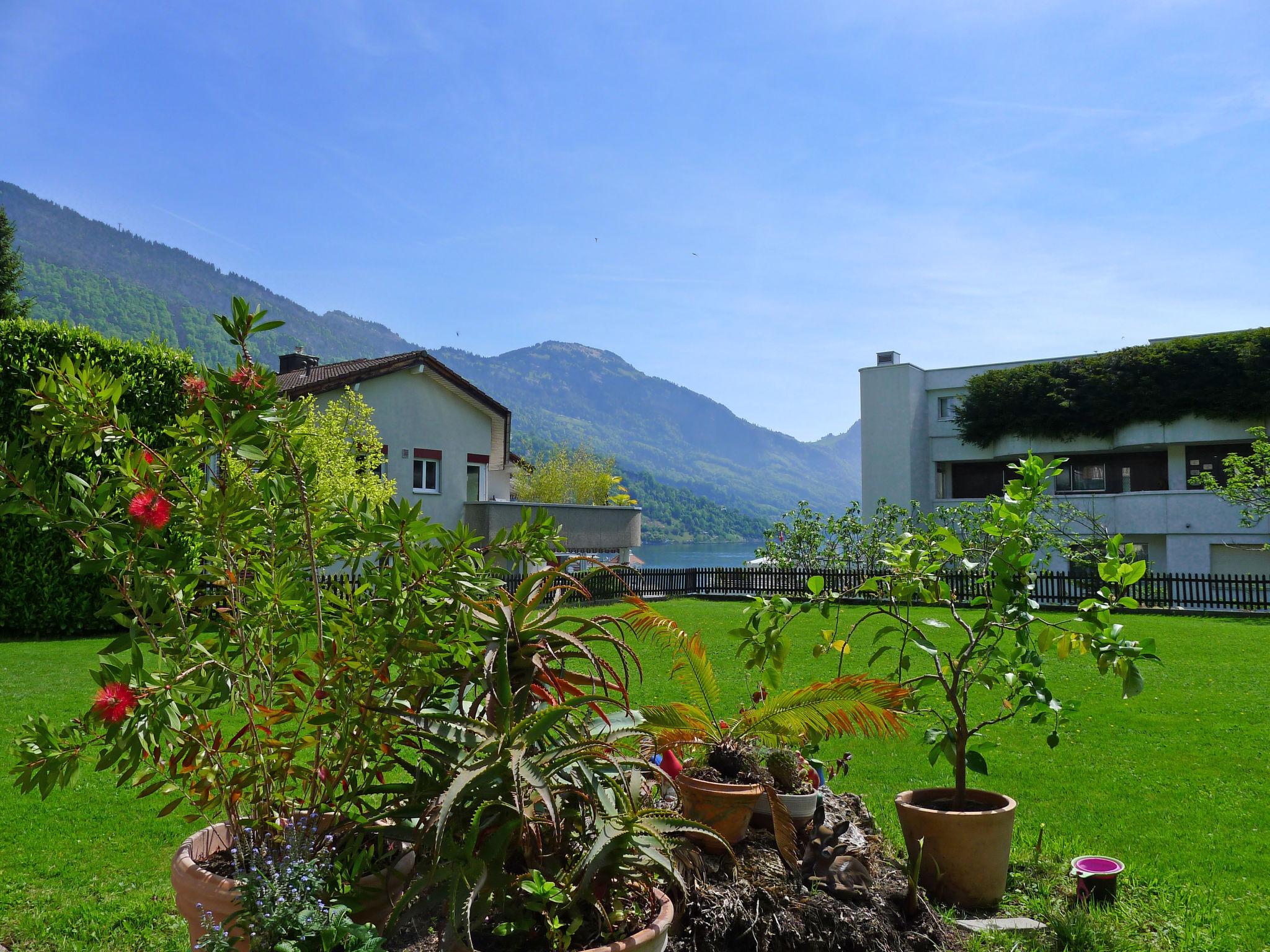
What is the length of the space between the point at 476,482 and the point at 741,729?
28506 mm

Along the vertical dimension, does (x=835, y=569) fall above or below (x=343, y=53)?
below

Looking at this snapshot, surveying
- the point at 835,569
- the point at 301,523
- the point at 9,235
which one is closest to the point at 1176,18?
the point at 301,523

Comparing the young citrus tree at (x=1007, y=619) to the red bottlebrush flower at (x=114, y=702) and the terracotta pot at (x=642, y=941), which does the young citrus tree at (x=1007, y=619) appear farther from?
the red bottlebrush flower at (x=114, y=702)

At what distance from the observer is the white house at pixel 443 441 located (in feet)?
86.8

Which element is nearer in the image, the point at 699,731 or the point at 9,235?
the point at 699,731

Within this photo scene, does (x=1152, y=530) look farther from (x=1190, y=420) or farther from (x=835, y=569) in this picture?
(x=835, y=569)

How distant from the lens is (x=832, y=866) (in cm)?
305

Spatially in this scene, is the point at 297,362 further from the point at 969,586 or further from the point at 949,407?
the point at 949,407

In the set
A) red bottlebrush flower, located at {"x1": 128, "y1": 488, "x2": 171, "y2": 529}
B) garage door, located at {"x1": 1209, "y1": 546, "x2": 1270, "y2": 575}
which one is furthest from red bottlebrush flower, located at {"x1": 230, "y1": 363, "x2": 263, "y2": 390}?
garage door, located at {"x1": 1209, "y1": 546, "x2": 1270, "y2": 575}

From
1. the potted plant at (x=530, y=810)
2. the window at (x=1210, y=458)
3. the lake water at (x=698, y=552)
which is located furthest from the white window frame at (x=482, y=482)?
the lake water at (x=698, y=552)

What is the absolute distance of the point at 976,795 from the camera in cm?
379

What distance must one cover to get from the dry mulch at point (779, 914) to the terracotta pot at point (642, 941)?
373mm

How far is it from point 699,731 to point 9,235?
97.9 ft

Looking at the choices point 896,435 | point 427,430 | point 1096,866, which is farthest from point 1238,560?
point 1096,866
